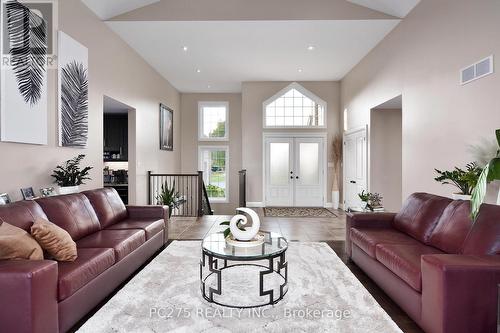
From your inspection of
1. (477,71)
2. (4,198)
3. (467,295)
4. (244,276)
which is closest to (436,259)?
(467,295)

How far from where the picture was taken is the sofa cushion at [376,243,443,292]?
7.44 feet

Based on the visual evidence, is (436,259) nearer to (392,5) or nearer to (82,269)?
(82,269)

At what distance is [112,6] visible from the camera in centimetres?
470

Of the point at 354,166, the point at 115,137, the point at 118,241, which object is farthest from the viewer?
the point at 115,137

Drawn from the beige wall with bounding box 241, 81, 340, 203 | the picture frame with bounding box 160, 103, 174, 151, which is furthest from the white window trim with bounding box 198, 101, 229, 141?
the beige wall with bounding box 241, 81, 340, 203

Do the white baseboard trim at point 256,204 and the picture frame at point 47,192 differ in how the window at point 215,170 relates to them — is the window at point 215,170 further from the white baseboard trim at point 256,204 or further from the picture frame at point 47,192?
the picture frame at point 47,192

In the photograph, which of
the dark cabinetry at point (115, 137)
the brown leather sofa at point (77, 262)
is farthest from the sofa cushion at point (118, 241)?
the dark cabinetry at point (115, 137)

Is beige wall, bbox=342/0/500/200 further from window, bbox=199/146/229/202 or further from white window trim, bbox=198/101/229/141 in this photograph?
window, bbox=199/146/229/202

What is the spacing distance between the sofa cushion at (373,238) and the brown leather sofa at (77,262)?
257 centimetres

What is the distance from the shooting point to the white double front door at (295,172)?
A: 331 inches

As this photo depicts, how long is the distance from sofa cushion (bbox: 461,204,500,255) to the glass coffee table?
151 cm

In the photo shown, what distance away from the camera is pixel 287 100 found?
27.9 ft

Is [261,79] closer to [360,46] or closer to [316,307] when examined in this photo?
[360,46]

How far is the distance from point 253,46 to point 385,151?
11.6 ft
